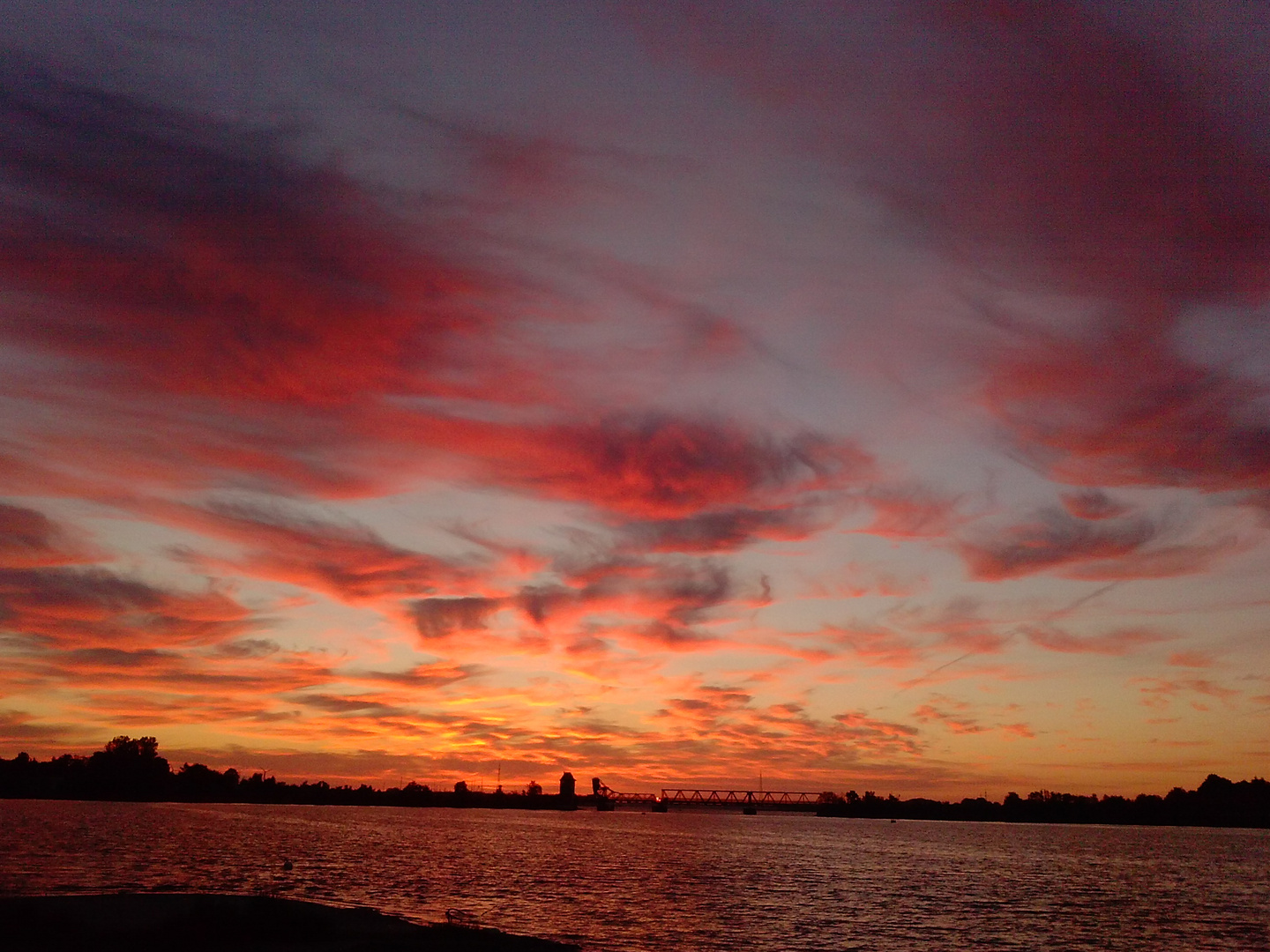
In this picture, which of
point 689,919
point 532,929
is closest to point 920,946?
point 689,919

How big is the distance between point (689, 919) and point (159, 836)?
124 meters

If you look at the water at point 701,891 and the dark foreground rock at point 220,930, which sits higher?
the dark foreground rock at point 220,930

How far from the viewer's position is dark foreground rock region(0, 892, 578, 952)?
53.2 meters

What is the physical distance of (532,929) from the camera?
73.9 meters

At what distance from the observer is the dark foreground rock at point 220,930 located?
175 ft

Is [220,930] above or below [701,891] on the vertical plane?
above

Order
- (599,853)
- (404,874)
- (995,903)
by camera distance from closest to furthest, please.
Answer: (995,903) < (404,874) < (599,853)

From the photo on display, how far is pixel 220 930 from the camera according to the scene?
187ft

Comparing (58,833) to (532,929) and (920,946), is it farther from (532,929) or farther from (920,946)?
(920,946)

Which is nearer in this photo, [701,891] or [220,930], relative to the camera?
[220,930]

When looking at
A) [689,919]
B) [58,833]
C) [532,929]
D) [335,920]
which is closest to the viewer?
[335,920]

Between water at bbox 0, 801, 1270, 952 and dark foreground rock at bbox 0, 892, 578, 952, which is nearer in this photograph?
dark foreground rock at bbox 0, 892, 578, 952

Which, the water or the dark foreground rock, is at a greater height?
the dark foreground rock

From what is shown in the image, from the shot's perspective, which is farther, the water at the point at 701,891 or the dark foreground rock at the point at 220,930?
the water at the point at 701,891
